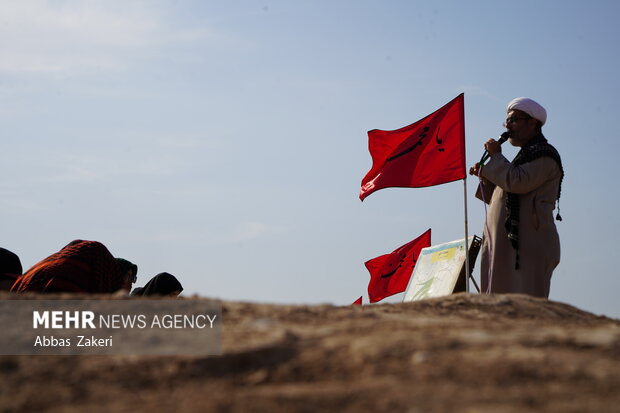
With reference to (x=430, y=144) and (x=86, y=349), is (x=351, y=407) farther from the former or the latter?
(x=430, y=144)

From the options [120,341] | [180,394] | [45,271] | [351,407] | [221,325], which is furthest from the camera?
[45,271]

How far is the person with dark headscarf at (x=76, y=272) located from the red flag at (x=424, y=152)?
4.24 metres

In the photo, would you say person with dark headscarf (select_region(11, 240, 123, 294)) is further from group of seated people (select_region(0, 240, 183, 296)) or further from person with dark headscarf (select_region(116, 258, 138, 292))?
person with dark headscarf (select_region(116, 258, 138, 292))

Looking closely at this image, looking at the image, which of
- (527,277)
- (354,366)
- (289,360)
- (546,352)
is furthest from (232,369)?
(527,277)

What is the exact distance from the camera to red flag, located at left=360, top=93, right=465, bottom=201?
30.3 ft

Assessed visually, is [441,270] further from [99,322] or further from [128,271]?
[99,322]

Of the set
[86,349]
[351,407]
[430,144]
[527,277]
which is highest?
[430,144]

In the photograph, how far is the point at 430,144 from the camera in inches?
372

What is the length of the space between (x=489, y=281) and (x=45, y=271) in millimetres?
3310

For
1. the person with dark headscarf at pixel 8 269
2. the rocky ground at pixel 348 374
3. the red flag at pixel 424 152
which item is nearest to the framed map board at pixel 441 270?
the red flag at pixel 424 152

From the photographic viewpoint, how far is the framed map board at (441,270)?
9.09 m

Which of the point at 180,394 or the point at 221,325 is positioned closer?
the point at 180,394

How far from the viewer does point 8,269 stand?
6.88 m

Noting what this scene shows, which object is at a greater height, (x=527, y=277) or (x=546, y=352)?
(x=527, y=277)
